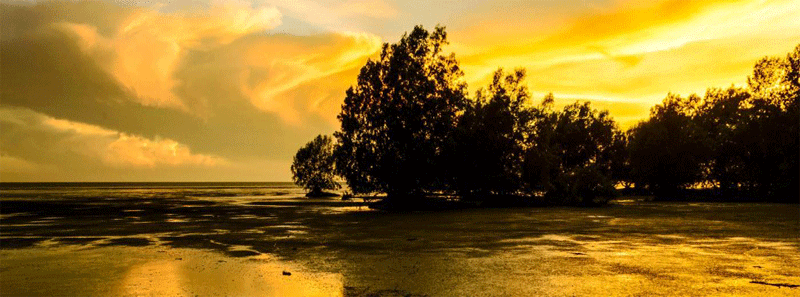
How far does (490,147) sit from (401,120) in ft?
40.5

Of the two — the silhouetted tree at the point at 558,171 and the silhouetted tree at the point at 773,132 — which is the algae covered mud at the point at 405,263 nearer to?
the silhouetted tree at the point at 558,171

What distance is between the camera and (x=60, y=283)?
14.1 m

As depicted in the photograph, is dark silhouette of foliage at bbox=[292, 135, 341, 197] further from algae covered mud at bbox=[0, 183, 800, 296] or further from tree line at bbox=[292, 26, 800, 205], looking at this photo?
algae covered mud at bbox=[0, 183, 800, 296]

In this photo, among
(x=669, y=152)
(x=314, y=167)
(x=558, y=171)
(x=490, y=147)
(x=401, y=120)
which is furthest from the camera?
(x=314, y=167)

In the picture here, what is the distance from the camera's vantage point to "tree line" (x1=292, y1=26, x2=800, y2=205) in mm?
55156

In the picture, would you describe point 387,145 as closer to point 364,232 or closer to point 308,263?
point 364,232

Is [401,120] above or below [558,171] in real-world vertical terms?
above

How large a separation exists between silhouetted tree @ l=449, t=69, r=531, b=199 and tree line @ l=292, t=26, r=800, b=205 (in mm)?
121

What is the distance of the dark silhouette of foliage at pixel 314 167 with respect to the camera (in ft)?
358

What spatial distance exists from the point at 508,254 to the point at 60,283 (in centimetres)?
1329

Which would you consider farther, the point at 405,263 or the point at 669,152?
the point at 669,152

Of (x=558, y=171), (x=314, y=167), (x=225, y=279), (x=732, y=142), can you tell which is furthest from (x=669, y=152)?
(x=225, y=279)

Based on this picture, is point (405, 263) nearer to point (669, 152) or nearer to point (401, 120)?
point (401, 120)

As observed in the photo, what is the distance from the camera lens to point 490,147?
6222 cm
